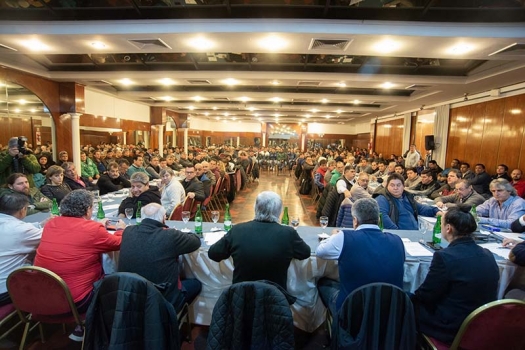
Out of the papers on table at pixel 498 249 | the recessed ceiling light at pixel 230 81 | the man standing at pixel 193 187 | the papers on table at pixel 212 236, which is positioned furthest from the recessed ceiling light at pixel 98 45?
the papers on table at pixel 498 249

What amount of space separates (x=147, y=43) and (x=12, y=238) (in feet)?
11.0

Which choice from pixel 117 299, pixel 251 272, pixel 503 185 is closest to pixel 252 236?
pixel 251 272

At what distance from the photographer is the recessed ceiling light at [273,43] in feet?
13.1

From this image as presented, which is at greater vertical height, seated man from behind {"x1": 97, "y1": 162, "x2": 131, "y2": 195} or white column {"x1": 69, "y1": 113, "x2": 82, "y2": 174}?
white column {"x1": 69, "y1": 113, "x2": 82, "y2": 174}

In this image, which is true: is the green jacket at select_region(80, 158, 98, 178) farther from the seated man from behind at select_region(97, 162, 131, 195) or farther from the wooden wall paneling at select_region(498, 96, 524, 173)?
the wooden wall paneling at select_region(498, 96, 524, 173)

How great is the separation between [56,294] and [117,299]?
0.59 meters

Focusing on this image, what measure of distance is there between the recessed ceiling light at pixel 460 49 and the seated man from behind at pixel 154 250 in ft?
14.6

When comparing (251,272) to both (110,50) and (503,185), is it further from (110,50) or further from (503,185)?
(110,50)

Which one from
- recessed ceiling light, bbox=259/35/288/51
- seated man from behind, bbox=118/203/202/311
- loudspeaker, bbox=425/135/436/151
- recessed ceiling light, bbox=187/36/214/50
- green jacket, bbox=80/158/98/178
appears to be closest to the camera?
seated man from behind, bbox=118/203/202/311

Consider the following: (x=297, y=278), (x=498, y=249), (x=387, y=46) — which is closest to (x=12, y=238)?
(x=297, y=278)

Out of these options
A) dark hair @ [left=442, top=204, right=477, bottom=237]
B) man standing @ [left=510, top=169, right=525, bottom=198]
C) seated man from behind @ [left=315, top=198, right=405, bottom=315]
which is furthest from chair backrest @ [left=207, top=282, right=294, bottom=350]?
man standing @ [left=510, top=169, right=525, bottom=198]

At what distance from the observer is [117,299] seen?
1.48 metres

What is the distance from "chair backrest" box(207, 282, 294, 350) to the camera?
1.38m

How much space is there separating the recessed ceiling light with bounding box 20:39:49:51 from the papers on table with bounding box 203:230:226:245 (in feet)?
13.4
